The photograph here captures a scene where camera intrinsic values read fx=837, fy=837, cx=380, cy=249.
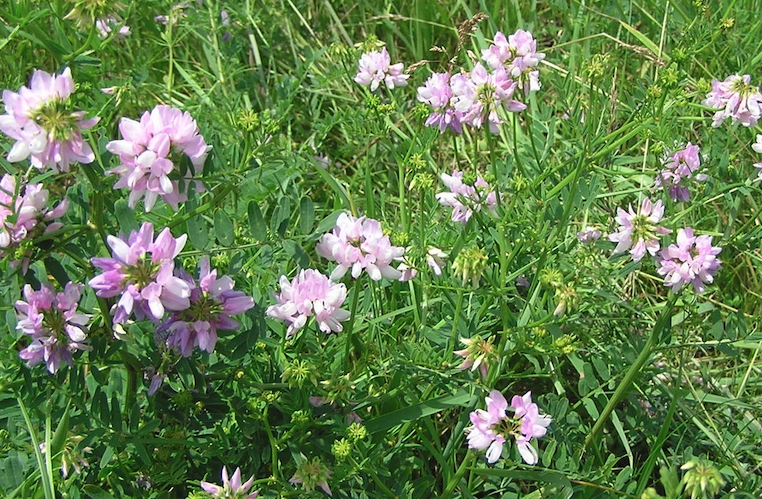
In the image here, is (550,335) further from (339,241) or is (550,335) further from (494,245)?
(339,241)

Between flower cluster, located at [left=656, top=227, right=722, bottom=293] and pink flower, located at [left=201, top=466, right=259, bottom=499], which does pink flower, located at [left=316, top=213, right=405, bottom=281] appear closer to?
pink flower, located at [left=201, top=466, right=259, bottom=499]

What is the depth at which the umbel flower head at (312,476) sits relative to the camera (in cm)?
153

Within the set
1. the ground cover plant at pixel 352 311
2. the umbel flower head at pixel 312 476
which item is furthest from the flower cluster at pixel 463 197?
the umbel flower head at pixel 312 476

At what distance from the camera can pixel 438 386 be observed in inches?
70.6

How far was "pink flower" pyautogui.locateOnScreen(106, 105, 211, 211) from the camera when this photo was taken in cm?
124

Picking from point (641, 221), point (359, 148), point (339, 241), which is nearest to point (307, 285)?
point (339, 241)

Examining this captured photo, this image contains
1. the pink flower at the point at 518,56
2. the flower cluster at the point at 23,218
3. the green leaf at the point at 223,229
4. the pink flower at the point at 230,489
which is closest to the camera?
the flower cluster at the point at 23,218

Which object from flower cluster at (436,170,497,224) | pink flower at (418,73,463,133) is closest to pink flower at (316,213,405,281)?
flower cluster at (436,170,497,224)

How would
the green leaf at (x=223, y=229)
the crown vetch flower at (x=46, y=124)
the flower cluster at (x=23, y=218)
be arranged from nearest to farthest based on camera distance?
the crown vetch flower at (x=46, y=124) < the flower cluster at (x=23, y=218) < the green leaf at (x=223, y=229)

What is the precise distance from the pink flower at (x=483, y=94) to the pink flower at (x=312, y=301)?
65 cm

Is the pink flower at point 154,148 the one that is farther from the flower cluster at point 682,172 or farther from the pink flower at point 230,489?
the flower cluster at point 682,172

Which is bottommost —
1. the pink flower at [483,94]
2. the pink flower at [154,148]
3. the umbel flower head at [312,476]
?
the umbel flower head at [312,476]

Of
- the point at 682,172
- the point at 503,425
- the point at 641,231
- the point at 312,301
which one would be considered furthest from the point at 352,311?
the point at 682,172

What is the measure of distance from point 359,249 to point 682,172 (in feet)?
3.11
